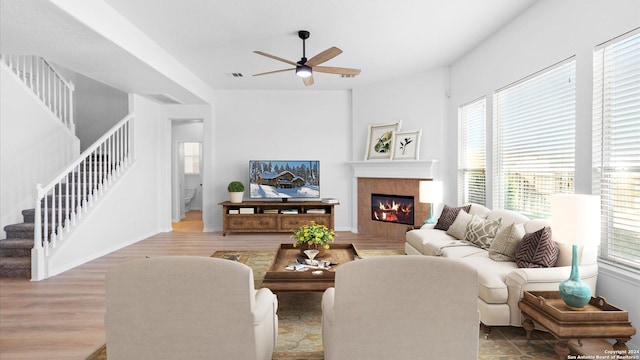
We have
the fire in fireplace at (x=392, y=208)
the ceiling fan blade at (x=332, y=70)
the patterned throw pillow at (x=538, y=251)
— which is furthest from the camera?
the fire in fireplace at (x=392, y=208)

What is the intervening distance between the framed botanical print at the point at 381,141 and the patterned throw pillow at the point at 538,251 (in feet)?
11.9

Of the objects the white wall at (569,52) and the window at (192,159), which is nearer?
the white wall at (569,52)

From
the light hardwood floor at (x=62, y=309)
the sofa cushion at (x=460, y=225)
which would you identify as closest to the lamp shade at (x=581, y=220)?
the sofa cushion at (x=460, y=225)

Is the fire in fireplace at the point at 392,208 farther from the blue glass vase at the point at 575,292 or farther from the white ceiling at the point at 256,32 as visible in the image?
the blue glass vase at the point at 575,292

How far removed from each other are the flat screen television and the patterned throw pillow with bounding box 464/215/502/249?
3.66 metres

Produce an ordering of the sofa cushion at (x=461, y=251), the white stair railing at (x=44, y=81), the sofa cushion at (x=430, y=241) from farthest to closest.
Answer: the white stair railing at (x=44, y=81) < the sofa cushion at (x=430, y=241) < the sofa cushion at (x=461, y=251)

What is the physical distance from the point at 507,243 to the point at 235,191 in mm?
4938

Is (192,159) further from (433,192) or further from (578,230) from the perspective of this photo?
(578,230)

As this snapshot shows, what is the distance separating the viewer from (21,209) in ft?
16.2

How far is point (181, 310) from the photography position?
1643mm

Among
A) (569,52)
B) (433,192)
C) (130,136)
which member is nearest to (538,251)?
(569,52)

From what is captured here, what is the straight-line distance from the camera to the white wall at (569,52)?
2.51 meters

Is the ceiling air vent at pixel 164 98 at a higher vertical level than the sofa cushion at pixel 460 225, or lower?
higher

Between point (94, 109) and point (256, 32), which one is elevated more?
point (256, 32)
